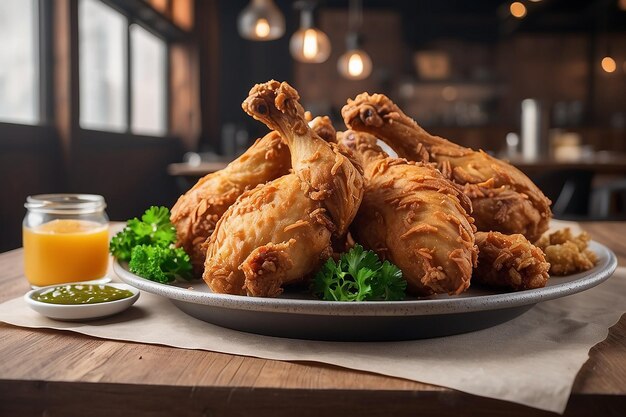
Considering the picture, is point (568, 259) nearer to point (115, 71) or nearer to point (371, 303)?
point (371, 303)

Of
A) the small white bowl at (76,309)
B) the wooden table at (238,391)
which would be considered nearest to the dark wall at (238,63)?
the small white bowl at (76,309)

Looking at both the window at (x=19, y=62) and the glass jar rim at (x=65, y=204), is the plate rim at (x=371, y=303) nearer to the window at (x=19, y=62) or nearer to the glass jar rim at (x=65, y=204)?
the glass jar rim at (x=65, y=204)

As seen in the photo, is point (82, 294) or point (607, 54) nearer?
point (82, 294)

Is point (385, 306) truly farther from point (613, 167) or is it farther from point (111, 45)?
point (111, 45)

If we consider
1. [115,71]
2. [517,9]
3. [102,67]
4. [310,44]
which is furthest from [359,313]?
[517,9]

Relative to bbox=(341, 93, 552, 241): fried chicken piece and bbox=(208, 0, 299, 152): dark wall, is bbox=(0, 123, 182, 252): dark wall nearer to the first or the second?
bbox=(208, 0, 299, 152): dark wall

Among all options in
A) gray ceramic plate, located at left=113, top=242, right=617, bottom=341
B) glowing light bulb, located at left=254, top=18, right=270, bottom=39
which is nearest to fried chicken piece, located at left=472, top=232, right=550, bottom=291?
gray ceramic plate, located at left=113, top=242, right=617, bottom=341
